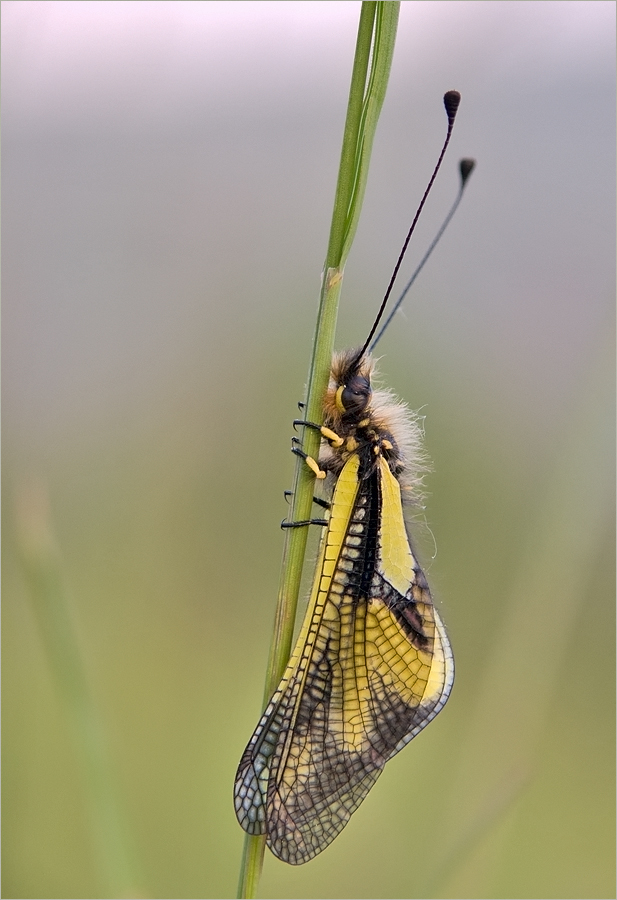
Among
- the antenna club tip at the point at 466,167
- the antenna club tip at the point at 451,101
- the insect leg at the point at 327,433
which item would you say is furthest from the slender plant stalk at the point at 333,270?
the antenna club tip at the point at 466,167

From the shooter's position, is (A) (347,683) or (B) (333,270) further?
(A) (347,683)

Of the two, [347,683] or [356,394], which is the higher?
[356,394]

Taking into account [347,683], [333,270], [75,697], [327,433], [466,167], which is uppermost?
[466,167]

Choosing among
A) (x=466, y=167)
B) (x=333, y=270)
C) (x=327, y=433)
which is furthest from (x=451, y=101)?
(x=327, y=433)

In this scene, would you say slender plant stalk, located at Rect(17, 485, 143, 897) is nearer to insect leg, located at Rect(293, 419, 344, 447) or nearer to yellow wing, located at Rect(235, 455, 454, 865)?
yellow wing, located at Rect(235, 455, 454, 865)

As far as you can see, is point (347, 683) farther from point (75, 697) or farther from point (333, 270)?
point (333, 270)

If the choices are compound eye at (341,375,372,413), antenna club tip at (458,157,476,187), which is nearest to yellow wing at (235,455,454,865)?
compound eye at (341,375,372,413)

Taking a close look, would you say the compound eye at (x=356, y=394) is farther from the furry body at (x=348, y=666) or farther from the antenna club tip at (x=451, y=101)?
the antenna club tip at (x=451, y=101)
